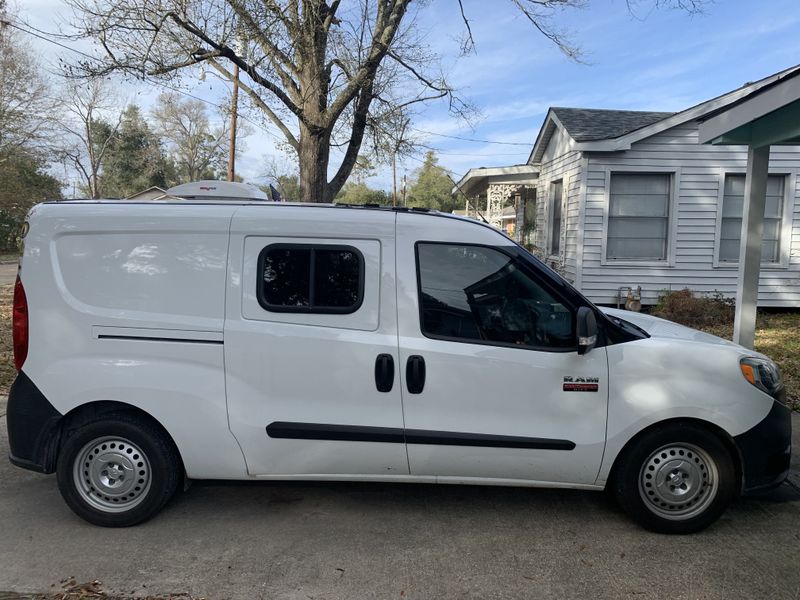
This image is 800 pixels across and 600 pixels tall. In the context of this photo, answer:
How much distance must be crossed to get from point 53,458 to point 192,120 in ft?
209

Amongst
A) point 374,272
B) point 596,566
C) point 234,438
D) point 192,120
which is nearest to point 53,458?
point 234,438

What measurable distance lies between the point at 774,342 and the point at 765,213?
372cm

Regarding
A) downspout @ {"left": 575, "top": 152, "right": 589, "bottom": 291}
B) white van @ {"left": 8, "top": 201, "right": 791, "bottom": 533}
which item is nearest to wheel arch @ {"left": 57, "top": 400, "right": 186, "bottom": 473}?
white van @ {"left": 8, "top": 201, "right": 791, "bottom": 533}

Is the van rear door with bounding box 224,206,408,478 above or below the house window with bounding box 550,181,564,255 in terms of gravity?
below

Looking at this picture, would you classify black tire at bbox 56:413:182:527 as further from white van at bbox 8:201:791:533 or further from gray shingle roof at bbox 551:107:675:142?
gray shingle roof at bbox 551:107:675:142

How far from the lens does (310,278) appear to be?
3.53 m

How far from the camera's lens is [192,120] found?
201ft

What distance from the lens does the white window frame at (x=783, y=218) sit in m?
11.4

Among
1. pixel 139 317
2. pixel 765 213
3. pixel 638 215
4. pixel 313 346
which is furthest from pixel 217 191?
pixel 765 213

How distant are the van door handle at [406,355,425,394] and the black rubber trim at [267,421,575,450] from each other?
0.26 metres

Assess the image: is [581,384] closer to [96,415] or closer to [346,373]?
[346,373]

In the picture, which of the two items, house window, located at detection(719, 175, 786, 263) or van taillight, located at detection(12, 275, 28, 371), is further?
house window, located at detection(719, 175, 786, 263)

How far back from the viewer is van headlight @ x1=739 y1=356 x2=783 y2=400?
3523 millimetres

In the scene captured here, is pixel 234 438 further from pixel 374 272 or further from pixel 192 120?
pixel 192 120
